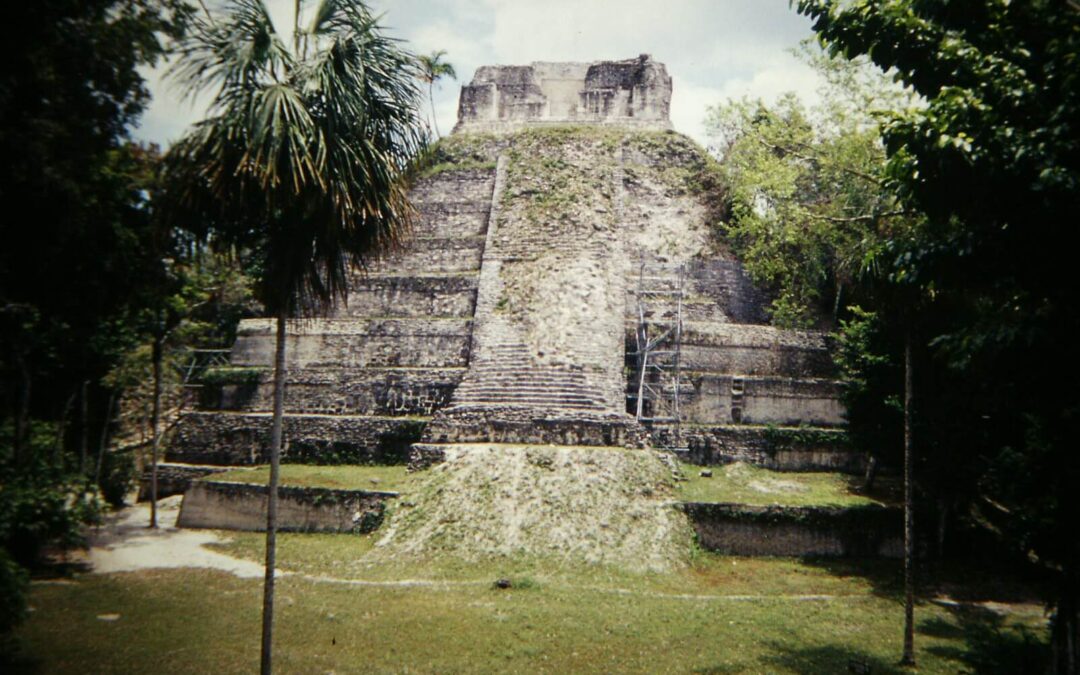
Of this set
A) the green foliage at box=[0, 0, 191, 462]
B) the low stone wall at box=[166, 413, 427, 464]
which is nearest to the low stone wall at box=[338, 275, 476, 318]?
the low stone wall at box=[166, 413, 427, 464]

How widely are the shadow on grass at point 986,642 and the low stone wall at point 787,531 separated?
6.15 feet

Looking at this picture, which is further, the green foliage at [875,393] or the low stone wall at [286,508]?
the low stone wall at [286,508]

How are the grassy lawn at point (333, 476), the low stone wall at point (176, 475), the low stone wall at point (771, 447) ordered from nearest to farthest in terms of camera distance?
the grassy lawn at point (333, 476)
the low stone wall at point (771, 447)
the low stone wall at point (176, 475)

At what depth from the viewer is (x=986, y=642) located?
25.8 ft

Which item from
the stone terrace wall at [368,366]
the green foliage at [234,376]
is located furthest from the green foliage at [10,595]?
the green foliage at [234,376]

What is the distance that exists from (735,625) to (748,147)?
28.4 ft

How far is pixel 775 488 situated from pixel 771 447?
144 cm

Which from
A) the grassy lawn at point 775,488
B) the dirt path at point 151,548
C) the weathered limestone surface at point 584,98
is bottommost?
the dirt path at point 151,548

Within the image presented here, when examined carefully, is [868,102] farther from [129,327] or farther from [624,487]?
[129,327]

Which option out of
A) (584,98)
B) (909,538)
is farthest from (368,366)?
(584,98)

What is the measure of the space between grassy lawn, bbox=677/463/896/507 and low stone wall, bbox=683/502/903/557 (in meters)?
0.21

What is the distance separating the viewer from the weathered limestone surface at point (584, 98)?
24297 millimetres

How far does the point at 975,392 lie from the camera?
31.0ft

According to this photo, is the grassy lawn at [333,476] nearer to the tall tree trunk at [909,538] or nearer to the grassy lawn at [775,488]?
the grassy lawn at [775,488]
